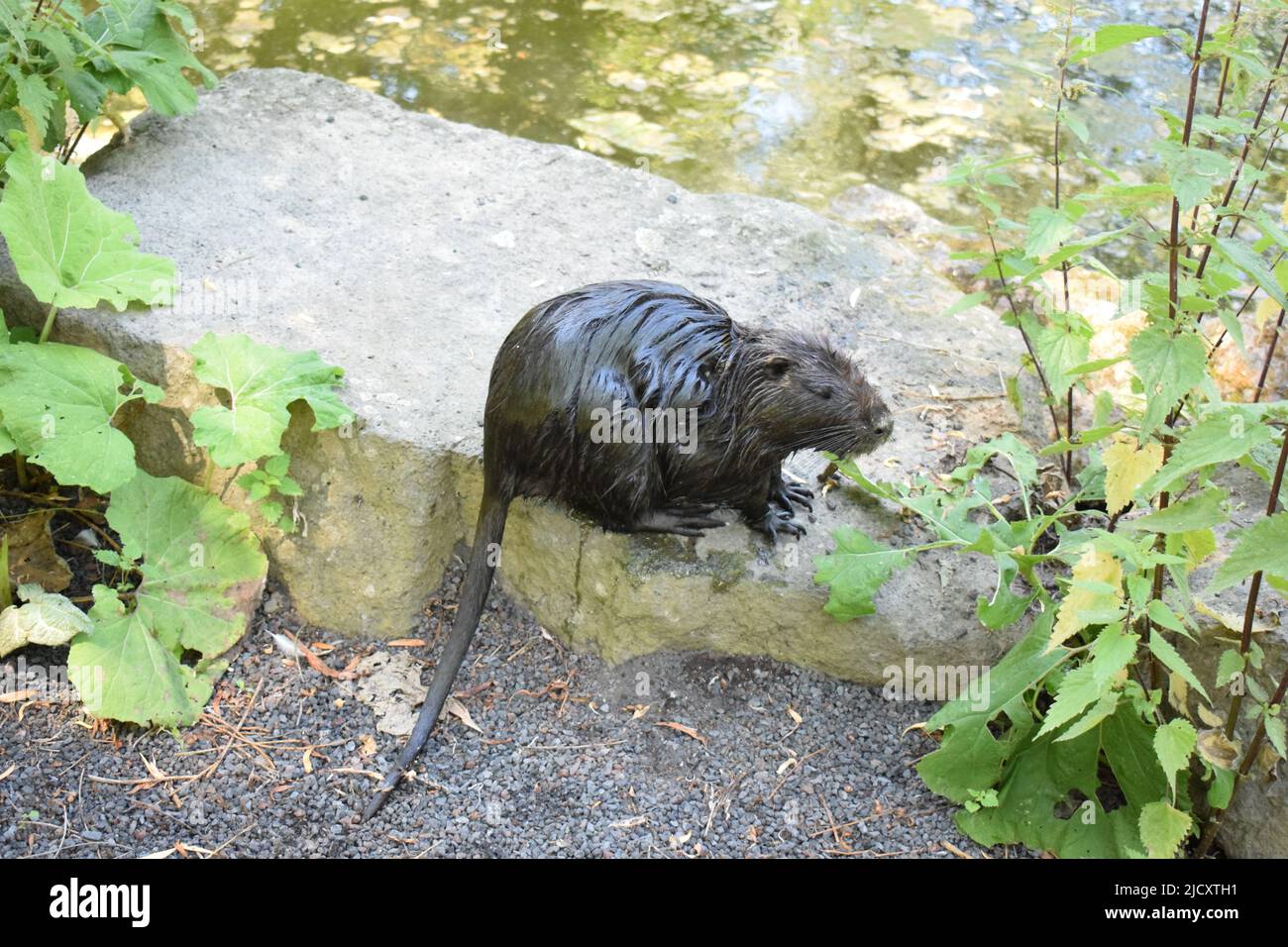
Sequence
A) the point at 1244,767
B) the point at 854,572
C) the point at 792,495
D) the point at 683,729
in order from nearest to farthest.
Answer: the point at 1244,767, the point at 854,572, the point at 683,729, the point at 792,495

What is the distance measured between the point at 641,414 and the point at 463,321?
1.02 meters

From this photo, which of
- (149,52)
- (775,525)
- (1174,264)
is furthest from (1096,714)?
(149,52)

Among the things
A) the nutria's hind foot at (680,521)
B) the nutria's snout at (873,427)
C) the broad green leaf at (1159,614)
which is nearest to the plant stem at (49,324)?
the nutria's hind foot at (680,521)

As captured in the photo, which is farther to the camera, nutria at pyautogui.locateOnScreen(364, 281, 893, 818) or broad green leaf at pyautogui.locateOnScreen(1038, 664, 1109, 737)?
nutria at pyautogui.locateOnScreen(364, 281, 893, 818)

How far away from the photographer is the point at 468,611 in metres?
3.31

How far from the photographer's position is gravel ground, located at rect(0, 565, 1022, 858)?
3.08 m

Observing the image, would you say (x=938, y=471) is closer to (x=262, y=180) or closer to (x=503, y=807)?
(x=503, y=807)

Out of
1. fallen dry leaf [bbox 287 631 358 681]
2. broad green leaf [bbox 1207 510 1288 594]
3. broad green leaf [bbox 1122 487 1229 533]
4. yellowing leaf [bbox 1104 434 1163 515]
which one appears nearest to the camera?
broad green leaf [bbox 1207 510 1288 594]

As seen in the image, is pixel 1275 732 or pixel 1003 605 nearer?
pixel 1275 732

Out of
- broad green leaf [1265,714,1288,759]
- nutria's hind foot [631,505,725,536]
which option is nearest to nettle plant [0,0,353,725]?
nutria's hind foot [631,505,725,536]

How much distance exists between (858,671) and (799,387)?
0.87 meters

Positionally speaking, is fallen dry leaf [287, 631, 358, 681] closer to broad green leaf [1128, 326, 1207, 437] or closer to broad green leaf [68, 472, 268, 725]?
broad green leaf [68, 472, 268, 725]

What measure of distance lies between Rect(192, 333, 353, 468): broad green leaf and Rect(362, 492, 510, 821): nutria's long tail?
508mm

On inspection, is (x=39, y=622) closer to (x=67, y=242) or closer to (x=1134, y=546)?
(x=67, y=242)
